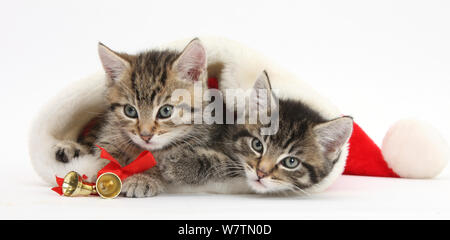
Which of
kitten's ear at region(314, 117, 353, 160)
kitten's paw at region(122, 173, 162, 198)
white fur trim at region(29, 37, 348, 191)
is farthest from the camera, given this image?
white fur trim at region(29, 37, 348, 191)

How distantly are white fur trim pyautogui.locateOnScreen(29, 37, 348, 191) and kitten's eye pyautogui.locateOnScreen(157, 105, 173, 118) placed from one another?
1.20 ft

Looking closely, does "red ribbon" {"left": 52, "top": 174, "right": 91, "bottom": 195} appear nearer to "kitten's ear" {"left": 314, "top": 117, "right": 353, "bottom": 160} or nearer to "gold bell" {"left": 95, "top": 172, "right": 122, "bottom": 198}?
"gold bell" {"left": 95, "top": 172, "right": 122, "bottom": 198}

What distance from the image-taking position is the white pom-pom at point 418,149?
2615mm

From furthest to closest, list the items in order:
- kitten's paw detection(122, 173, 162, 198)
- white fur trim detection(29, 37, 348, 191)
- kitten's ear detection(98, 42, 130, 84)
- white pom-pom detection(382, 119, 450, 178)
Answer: white pom-pom detection(382, 119, 450, 178) → white fur trim detection(29, 37, 348, 191) → kitten's ear detection(98, 42, 130, 84) → kitten's paw detection(122, 173, 162, 198)

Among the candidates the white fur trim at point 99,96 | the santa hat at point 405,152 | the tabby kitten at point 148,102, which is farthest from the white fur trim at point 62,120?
the santa hat at point 405,152

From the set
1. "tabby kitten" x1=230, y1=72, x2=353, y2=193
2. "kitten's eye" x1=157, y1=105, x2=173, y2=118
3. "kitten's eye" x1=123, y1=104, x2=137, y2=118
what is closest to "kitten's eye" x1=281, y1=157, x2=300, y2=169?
"tabby kitten" x1=230, y1=72, x2=353, y2=193

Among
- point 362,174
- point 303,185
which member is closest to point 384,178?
point 362,174

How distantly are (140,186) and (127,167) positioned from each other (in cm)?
13

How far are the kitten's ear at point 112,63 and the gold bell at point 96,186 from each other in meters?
0.46

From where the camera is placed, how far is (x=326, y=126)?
72.0 inches

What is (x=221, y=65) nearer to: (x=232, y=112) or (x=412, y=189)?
(x=232, y=112)

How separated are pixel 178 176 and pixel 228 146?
0.24 meters

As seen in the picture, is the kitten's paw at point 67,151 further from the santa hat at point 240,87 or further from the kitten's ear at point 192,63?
the kitten's ear at point 192,63

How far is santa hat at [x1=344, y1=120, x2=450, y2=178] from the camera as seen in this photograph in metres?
2.62
